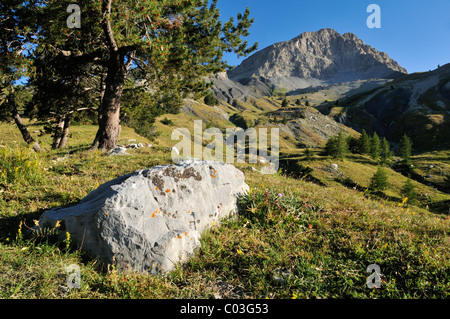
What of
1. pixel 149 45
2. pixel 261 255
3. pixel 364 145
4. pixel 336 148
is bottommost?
pixel 261 255

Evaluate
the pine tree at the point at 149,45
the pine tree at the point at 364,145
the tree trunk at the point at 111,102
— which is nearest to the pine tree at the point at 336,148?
the pine tree at the point at 364,145

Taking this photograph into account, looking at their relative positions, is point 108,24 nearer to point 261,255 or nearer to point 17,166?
point 17,166

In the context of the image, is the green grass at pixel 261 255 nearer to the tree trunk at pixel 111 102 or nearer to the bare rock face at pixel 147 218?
the bare rock face at pixel 147 218

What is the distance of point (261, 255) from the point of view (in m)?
3.98

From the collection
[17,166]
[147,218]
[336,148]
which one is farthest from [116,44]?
[336,148]

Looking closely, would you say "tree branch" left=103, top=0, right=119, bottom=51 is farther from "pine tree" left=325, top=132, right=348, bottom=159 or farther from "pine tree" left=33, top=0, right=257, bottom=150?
"pine tree" left=325, top=132, right=348, bottom=159

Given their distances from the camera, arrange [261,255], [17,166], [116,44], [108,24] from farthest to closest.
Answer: [116,44]
[108,24]
[17,166]
[261,255]

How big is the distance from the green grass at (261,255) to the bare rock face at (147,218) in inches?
8.9

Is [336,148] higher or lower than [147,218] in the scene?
higher

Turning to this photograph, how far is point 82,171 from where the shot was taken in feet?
26.4

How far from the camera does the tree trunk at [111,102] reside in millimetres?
11867

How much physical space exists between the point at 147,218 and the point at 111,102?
1066 centimetres

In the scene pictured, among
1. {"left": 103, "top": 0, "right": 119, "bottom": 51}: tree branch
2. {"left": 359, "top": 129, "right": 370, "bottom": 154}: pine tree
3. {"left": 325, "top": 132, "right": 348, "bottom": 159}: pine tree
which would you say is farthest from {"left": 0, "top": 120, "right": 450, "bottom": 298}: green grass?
{"left": 359, "top": 129, "right": 370, "bottom": 154}: pine tree

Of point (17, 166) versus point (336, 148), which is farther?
point (336, 148)
